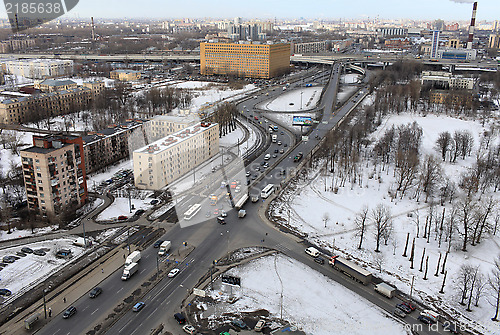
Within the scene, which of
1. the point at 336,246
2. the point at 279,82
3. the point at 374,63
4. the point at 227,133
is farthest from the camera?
the point at 374,63

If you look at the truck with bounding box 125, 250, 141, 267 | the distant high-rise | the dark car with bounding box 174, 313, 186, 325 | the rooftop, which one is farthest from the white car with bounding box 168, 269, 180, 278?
the distant high-rise

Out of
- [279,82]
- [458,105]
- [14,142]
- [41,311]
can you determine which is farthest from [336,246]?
[279,82]

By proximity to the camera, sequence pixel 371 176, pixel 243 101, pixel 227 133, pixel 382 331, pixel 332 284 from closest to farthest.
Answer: pixel 382 331 → pixel 332 284 → pixel 371 176 → pixel 227 133 → pixel 243 101

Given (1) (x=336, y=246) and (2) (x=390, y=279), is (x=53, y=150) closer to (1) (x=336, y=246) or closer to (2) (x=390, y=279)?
(1) (x=336, y=246)

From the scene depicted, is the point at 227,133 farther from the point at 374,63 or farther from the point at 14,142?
the point at 374,63

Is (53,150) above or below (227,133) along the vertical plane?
above

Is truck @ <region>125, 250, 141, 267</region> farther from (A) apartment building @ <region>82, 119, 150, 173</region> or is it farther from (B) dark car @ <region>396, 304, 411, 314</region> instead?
(A) apartment building @ <region>82, 119, 150, 173</region>

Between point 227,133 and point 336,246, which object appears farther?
point 227,133
